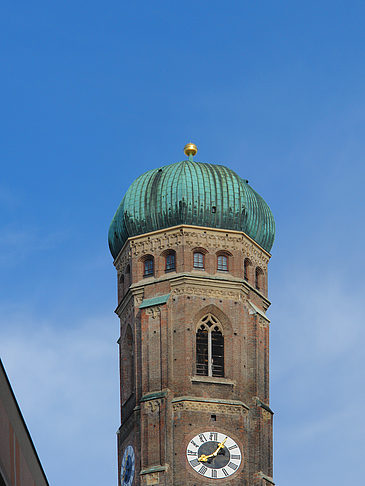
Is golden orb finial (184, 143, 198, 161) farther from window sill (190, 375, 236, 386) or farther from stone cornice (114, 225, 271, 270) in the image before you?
window sill (190, 375, 236, 386)

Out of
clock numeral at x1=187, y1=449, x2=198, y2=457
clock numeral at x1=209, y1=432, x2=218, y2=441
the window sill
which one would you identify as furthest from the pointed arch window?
A: clock numeral at x1=187, y1=449, x2=198, y2=457

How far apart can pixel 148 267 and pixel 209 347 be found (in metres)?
4.16

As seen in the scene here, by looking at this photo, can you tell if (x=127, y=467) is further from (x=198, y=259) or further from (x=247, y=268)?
(x=247, y=268)

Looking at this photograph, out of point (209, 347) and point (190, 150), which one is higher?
point (190, 150)

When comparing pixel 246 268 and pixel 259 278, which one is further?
pixel 259 278

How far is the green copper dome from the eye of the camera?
2283 inches

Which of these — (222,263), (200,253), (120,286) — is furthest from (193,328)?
(120,286)

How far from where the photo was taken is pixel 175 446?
→ 53.5 metres

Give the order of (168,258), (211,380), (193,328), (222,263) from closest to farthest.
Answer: (211,380) < (193,328) < (168,258) < (222,263)

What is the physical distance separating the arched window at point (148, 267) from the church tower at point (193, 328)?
4 centimetres

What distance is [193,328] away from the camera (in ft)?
183
